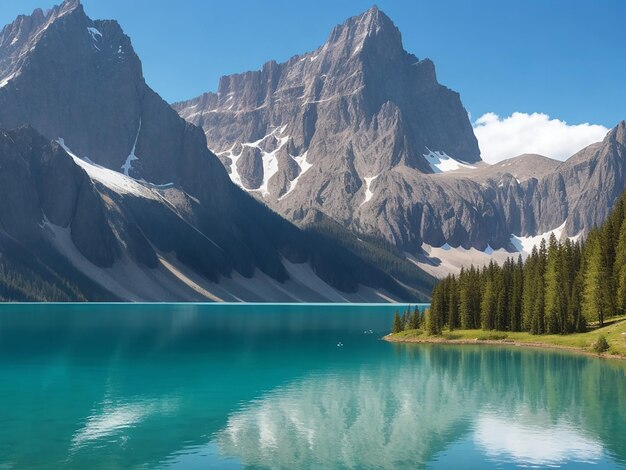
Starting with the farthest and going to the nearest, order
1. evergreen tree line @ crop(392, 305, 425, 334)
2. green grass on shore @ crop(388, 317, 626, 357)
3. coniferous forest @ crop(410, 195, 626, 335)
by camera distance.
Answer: evergreen tree line @ crop(392, 305, 425, 334), coniferous forest @ crop(410, 195, 626, 335), green grass on shore @ crop(388, 317, 626, 357)

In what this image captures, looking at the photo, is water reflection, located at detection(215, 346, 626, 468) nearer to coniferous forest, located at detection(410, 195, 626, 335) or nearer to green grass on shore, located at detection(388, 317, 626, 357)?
green grass on shore, located at detection(388, 317, 626, 357)

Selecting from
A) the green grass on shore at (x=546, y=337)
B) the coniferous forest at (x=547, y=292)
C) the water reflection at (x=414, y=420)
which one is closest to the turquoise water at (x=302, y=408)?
the water reflection at (x=414, y=420)

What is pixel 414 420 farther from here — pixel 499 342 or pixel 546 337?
pixel 499 342

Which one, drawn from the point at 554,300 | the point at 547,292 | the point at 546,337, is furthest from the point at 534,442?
the point at 547,292

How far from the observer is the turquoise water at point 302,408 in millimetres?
38875

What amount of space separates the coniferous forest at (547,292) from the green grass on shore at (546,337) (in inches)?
90.6

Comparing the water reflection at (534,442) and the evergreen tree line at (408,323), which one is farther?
the evergreen tree line at (408,323)

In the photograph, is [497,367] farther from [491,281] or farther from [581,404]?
[491,281]

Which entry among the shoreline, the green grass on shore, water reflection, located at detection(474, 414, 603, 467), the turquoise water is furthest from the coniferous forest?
water reflection, located at detection(474, 414, 603, 467)

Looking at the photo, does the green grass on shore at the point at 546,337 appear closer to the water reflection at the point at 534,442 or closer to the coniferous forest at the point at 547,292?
the coniferous forest at the point at 547,292

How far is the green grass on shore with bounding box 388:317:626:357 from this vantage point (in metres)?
95.1

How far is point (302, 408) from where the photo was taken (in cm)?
5322

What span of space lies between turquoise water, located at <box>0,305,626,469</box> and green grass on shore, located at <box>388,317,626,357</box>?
6787 mm

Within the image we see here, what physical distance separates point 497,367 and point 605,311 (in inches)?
1579
